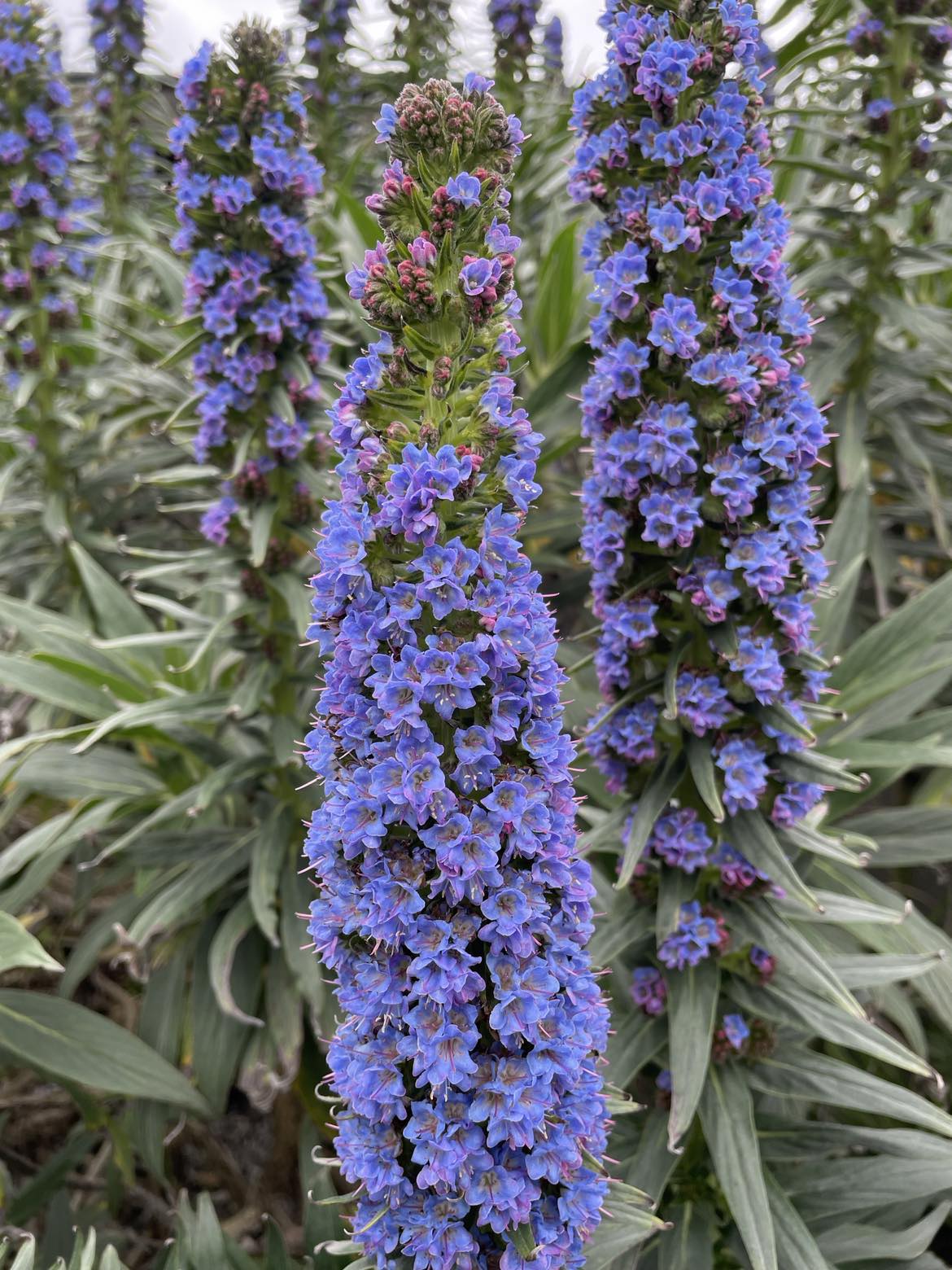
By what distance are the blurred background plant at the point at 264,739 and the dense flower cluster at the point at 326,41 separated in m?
0.68

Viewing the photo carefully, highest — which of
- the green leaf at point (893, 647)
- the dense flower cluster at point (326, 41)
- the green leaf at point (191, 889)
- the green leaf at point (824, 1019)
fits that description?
the dense flower cluster at point (326, 41)

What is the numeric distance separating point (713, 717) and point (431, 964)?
0.87 m

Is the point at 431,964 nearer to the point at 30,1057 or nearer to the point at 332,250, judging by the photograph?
the point at 30,1057

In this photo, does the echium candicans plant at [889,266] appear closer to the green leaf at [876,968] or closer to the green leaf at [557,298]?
the green leaf at [557,298]

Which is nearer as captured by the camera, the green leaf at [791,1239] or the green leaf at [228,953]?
A: the green leaf at [791,1239]

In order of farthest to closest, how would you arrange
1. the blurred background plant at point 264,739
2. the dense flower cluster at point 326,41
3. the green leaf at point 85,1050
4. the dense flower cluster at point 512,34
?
the dense flower cluster at point 326,41, the dense flower cluster at point 512,34, the green leaf at point 85,1050, the blurred background plant at point 264,739

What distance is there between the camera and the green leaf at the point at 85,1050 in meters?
2.78

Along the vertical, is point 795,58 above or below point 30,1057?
above

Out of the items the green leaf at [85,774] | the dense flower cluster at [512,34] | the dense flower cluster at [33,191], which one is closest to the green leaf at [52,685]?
the green leaf at [85,774]

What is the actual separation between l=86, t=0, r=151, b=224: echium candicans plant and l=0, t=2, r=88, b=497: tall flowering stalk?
122 cm

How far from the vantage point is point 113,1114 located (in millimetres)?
3742

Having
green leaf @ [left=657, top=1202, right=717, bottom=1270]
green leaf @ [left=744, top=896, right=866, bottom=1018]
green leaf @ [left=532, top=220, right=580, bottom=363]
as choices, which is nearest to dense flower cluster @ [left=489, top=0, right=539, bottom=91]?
green leaf @ [left=532, top=220, right=580, bottom=363]

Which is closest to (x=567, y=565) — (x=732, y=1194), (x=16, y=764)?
(x=16, y=764)

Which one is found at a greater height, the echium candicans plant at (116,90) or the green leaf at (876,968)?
the echium candicans plant at (116,90)
